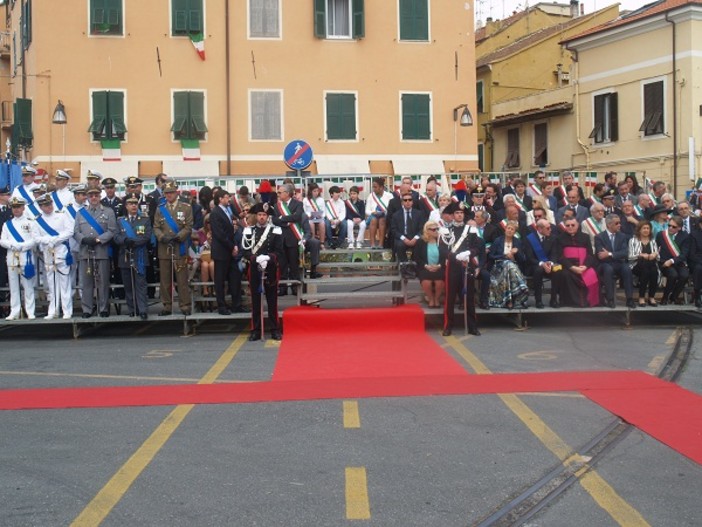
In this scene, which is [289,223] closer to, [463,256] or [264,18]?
[463,256]

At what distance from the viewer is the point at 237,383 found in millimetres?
9703

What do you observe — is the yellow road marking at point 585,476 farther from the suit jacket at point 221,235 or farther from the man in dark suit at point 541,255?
the suit jacket at point 221,235

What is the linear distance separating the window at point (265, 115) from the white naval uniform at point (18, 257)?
14.6 m

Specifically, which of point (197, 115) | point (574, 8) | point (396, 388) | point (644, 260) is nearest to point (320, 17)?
point (197, 115)

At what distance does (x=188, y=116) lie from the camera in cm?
2664

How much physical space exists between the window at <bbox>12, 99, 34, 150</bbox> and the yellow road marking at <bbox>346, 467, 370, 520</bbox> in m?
23.7

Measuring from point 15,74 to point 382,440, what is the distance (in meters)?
27.3

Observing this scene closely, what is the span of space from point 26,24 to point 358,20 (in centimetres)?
1064

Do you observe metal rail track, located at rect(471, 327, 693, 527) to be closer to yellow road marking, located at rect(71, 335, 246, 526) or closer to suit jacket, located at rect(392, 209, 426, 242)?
yellow road marking, located at rect(71, 335, 246, 526)

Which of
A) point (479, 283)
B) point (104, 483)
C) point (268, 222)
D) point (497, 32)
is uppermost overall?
point (497, 32)

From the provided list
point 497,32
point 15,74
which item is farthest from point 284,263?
point 497,32

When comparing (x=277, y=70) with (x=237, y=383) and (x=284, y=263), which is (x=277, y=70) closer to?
(x=284, y=263)

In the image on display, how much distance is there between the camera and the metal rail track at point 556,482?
540 centimetres

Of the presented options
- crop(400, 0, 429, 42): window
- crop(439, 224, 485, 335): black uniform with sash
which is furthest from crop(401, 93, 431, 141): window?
crop(439, 224, 485, 335): black uniform with sash
